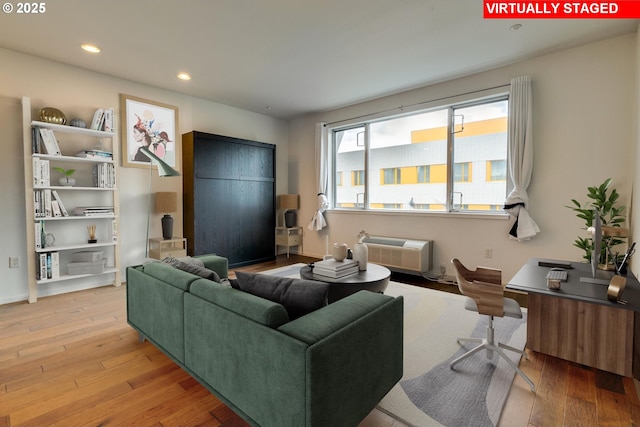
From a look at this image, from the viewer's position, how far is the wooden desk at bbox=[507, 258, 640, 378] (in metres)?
1.82

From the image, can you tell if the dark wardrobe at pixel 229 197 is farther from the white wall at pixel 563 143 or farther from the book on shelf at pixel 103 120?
the white wall at pixel 563 143

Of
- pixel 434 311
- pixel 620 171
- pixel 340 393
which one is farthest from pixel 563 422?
pixel 620 171

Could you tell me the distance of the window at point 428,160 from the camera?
3.96 meters

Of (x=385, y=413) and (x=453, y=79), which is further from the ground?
(x=453, y=79)

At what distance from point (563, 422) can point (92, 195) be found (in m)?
4.95

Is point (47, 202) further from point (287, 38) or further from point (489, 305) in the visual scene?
point (489, 305)

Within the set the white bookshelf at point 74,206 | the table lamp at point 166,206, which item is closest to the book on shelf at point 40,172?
the white bookshelf at point 74,206

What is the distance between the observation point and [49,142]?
3367 millimetres

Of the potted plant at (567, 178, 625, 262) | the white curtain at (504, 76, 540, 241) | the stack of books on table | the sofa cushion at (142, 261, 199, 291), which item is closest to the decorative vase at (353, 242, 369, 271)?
the stack of books on table

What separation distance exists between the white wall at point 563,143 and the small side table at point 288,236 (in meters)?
2.63

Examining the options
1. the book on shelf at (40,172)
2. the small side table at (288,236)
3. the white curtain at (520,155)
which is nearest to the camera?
the book on shelf at (40,172)

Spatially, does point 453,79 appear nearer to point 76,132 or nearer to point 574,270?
point 574,270

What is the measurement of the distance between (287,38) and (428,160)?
8.65 feet

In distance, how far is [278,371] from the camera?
1195 millimetres
